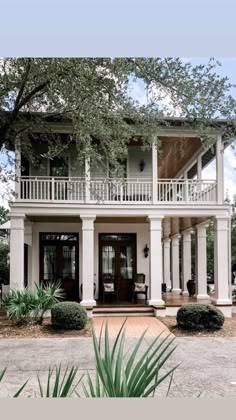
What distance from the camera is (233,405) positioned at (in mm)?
3229

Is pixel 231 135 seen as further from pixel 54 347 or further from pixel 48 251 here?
pixel 48 251

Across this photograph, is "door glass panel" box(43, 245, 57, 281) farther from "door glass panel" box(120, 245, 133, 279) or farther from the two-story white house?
"door glass panel" box(120, 245, 133, 279)

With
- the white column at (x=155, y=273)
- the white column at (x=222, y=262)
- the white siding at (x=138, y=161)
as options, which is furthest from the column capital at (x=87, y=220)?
the white column at (x=222, y=262)

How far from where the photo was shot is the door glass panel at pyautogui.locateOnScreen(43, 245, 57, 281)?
50.7 ft

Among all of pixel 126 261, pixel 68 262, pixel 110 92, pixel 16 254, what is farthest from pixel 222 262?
pixel 110 92

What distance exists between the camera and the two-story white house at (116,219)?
13.0 metres

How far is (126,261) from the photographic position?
15.6m

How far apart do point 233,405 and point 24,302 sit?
866cm

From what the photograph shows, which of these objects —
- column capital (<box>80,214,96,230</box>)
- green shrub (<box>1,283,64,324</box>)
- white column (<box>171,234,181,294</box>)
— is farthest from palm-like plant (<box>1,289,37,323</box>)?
white column (<box>171,234,181,294</box>)

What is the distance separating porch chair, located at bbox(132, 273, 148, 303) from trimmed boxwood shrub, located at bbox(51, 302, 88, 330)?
11.9 ft

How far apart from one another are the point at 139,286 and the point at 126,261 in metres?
1.45

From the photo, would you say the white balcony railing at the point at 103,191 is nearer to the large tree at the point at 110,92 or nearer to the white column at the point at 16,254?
the white column at the point at 16,254

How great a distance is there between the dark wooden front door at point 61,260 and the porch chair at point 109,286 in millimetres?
1135

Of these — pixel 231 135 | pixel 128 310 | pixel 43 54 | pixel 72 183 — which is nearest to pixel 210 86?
pixel 231 135
